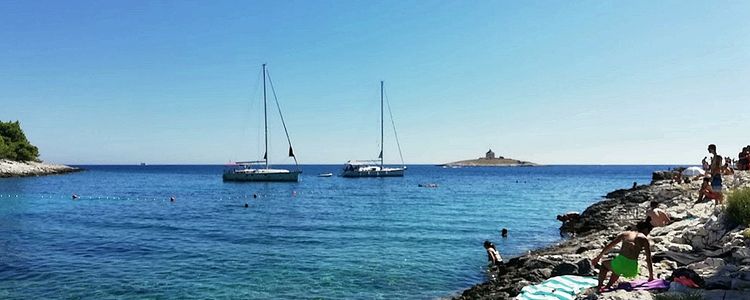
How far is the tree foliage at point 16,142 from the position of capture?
116 metres

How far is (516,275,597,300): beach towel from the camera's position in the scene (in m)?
11.4

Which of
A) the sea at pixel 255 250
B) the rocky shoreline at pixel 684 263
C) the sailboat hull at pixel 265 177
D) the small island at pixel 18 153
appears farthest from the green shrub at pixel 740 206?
the small island at pixel 18 153

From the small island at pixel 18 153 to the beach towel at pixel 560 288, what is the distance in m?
121

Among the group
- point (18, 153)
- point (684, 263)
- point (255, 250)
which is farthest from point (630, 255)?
point (18, 153)

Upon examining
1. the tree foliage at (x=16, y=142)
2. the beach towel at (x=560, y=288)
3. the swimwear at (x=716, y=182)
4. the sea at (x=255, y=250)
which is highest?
the tree foliage at (x=16, y=142)

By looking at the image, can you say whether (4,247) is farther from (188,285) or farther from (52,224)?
(188,285)

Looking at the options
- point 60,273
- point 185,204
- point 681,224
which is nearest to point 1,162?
point 185,204

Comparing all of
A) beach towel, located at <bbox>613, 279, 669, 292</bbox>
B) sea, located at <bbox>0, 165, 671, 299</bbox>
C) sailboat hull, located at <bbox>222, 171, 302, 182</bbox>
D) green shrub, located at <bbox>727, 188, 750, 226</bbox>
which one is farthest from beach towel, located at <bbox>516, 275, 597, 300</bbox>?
sailboat hull, located at <bbox>222, 171, 302, 182</bbox>

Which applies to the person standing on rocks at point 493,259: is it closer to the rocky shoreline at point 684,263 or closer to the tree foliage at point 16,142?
the rocky shoreline at point 684,263

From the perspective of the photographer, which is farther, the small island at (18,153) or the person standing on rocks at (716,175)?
the small island at (18,153)

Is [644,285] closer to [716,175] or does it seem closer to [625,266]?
[625,266]

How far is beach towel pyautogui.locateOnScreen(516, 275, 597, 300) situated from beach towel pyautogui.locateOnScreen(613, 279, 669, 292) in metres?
1.12

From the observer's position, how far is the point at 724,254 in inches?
464

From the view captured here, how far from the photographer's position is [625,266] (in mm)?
10273
